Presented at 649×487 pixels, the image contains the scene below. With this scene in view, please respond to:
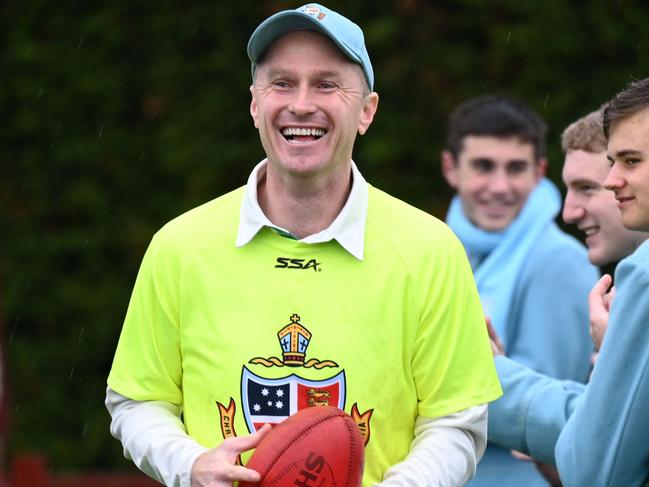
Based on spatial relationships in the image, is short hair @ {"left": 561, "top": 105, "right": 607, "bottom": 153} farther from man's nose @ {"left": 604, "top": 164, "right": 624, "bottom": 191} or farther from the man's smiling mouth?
the man's smiling mouth

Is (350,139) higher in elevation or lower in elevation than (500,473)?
higher

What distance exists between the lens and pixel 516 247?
218 inches

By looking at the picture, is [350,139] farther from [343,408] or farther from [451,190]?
[451,190]

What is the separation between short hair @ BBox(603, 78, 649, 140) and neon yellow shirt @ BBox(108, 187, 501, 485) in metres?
0.57

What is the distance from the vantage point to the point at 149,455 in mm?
3613

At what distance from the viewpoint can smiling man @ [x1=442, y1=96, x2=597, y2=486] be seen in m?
5.15

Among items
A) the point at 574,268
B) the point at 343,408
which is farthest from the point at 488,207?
the point at 343,408

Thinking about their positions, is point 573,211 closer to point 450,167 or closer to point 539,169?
point 539,169

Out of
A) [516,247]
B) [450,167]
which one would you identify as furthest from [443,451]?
[450,167]

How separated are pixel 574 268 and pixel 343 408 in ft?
6.63

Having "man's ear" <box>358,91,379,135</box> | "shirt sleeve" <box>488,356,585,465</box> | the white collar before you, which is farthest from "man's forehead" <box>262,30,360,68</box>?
"shirt sleeve" <box>488,356,585,465</box>

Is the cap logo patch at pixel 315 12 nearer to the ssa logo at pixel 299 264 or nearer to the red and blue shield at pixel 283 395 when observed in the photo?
the ssa logo at pixel 299 264

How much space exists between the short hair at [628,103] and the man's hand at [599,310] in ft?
1.61

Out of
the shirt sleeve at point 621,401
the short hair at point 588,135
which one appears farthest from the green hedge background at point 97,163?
the shirt sleeve at point 621,401
